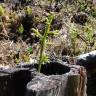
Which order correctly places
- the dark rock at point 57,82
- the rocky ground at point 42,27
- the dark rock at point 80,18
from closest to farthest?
the dark rock at point 57,82
the rocky ground at point 42,27
the dark rock at point 80,18

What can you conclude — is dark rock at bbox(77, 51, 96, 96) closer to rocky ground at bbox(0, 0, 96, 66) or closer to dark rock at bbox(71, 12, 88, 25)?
rocky ground at bbox(0, 0, 96, 66)

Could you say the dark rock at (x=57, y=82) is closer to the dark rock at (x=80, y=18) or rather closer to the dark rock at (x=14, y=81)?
the dark rock at (x=14, y=81)

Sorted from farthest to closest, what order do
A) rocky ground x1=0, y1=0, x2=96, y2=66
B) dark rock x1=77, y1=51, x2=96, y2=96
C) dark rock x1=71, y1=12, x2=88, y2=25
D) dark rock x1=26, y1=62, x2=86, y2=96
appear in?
dark rock x1=71, y1=12, x2=88, y2=25, rocky ground x1=0, y1=0, x2=96, y2=66, dark rock x1=77, y1=51, x2=96, y2=96, dark rock x1=26, y1=62, x2=86, y2=96

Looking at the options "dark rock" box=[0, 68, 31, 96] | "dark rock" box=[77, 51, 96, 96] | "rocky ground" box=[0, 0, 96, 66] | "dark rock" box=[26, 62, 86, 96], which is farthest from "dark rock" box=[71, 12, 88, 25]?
"dark rock" box=[0, 68, 31, 96]

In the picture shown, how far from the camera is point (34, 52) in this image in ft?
17.5

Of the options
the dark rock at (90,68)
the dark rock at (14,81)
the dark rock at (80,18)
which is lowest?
the dark rock at (90,68)

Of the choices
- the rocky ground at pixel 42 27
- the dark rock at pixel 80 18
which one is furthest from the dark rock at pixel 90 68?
the dark rock at pixel 80 18

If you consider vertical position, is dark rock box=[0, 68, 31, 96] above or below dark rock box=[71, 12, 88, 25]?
below

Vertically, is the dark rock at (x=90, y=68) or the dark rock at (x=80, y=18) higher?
the dark rock at (x=80, y=18)

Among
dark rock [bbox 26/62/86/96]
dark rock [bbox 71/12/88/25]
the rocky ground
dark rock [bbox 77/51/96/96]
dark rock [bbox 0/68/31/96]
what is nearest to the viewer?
dark rock [bbox 26/62/86/96]

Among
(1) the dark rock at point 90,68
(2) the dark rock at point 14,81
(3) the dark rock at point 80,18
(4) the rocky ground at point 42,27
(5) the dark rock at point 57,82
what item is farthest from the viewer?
(3) the dark rock at point 80,18

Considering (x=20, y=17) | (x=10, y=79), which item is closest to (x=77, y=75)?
(x=10, y=79)

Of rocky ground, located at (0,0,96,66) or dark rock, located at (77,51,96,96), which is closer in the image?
dark rock, located at (77,51,96,96)

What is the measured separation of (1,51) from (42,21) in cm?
113
